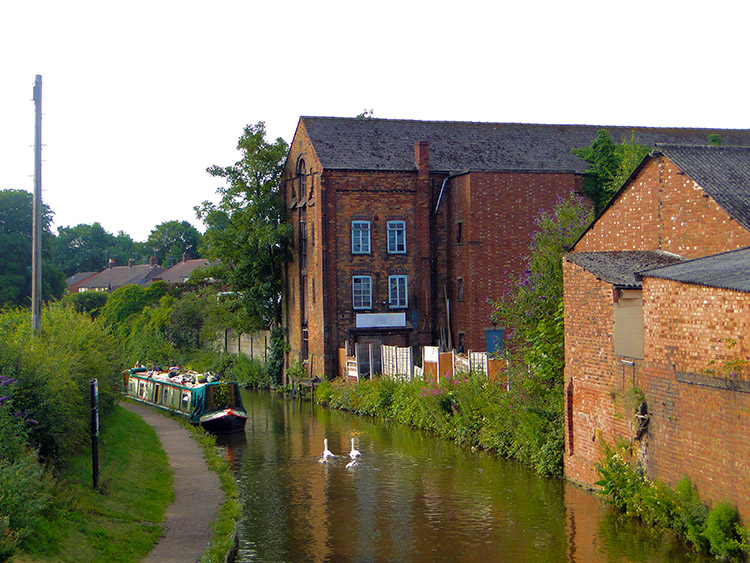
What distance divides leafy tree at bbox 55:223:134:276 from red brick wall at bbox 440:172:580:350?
288 ft

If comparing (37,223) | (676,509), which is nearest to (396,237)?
(37,223)

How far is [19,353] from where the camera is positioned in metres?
13.9

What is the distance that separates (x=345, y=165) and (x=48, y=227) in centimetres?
3720

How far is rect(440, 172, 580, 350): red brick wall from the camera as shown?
33.5 meters

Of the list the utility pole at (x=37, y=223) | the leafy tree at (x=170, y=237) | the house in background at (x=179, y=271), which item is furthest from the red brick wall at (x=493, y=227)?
the leafy tree at (x=170, y=237)

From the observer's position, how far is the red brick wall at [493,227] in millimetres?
33469

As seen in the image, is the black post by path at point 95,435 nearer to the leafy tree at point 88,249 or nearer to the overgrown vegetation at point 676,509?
the overgrown vegetation at point 676,509

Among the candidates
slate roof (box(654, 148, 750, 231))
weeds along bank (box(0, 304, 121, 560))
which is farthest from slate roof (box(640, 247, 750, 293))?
weeds along bank (box(0, 304, 121, 560))

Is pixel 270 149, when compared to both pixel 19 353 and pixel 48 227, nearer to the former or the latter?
pixel 19 353

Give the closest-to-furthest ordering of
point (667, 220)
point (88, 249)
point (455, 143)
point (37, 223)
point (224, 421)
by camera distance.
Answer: point (667, 220)
point (37, 223)
point (224, 421)
point (455, 143)
point (88, 249)

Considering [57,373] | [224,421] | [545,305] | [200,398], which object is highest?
[545,305]

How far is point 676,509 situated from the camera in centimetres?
1276

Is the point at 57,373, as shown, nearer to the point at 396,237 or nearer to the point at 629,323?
the point at 629,323

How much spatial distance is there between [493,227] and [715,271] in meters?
21.5
